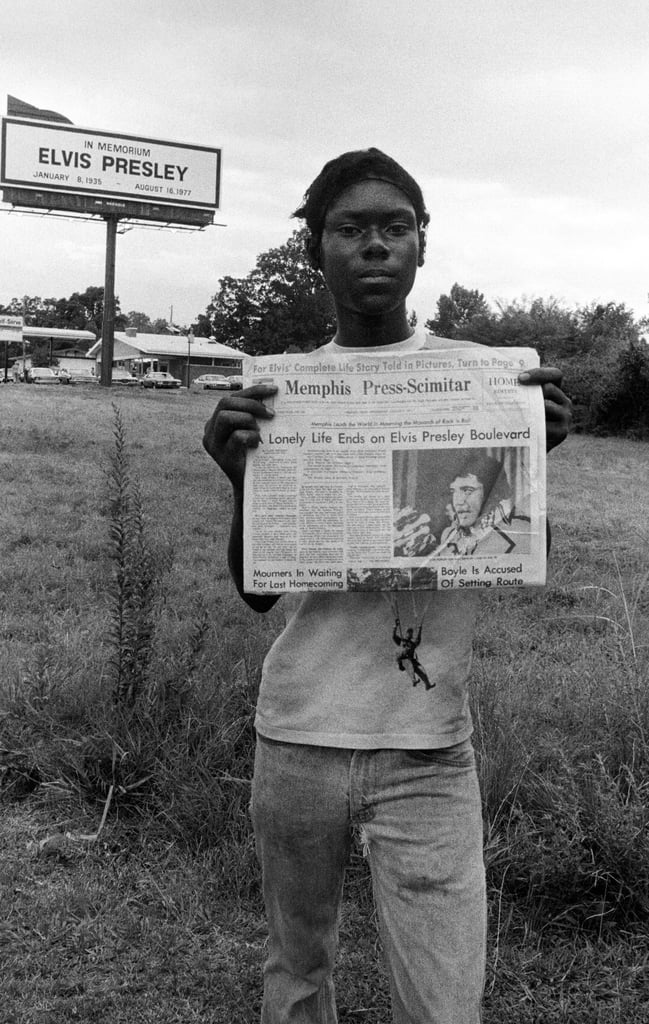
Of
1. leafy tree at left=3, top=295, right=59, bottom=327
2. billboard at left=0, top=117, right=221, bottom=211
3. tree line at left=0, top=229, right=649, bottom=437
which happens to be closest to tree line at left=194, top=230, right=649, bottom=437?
tree line at left=0, top=229, right=649, bottom=437

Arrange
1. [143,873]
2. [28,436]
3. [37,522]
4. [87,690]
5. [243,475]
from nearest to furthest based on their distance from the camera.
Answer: [243,475]
[143,873]
[87,690]
[37,522]
[28,436]

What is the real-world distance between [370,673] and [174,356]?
2456 inches

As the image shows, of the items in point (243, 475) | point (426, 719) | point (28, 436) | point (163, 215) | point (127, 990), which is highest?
point (163, 215)

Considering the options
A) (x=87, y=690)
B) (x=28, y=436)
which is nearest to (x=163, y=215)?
(x=28, y=436)

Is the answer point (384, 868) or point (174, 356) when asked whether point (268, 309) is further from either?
point (384, 868)

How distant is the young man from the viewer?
1567 mm

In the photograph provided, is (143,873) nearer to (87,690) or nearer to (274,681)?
(87,690)

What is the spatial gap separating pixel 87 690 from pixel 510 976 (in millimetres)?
1856

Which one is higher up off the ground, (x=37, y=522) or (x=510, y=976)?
(x=37, y=522)

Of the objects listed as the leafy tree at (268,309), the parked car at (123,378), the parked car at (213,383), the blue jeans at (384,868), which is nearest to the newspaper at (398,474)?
the blue jeans at (384,868)

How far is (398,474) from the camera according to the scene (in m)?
1.70

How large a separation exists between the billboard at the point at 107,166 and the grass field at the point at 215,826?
28045 mm

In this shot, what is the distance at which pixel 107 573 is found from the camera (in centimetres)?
589

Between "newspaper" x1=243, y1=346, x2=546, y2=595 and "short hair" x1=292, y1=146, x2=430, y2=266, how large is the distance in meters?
0.35
